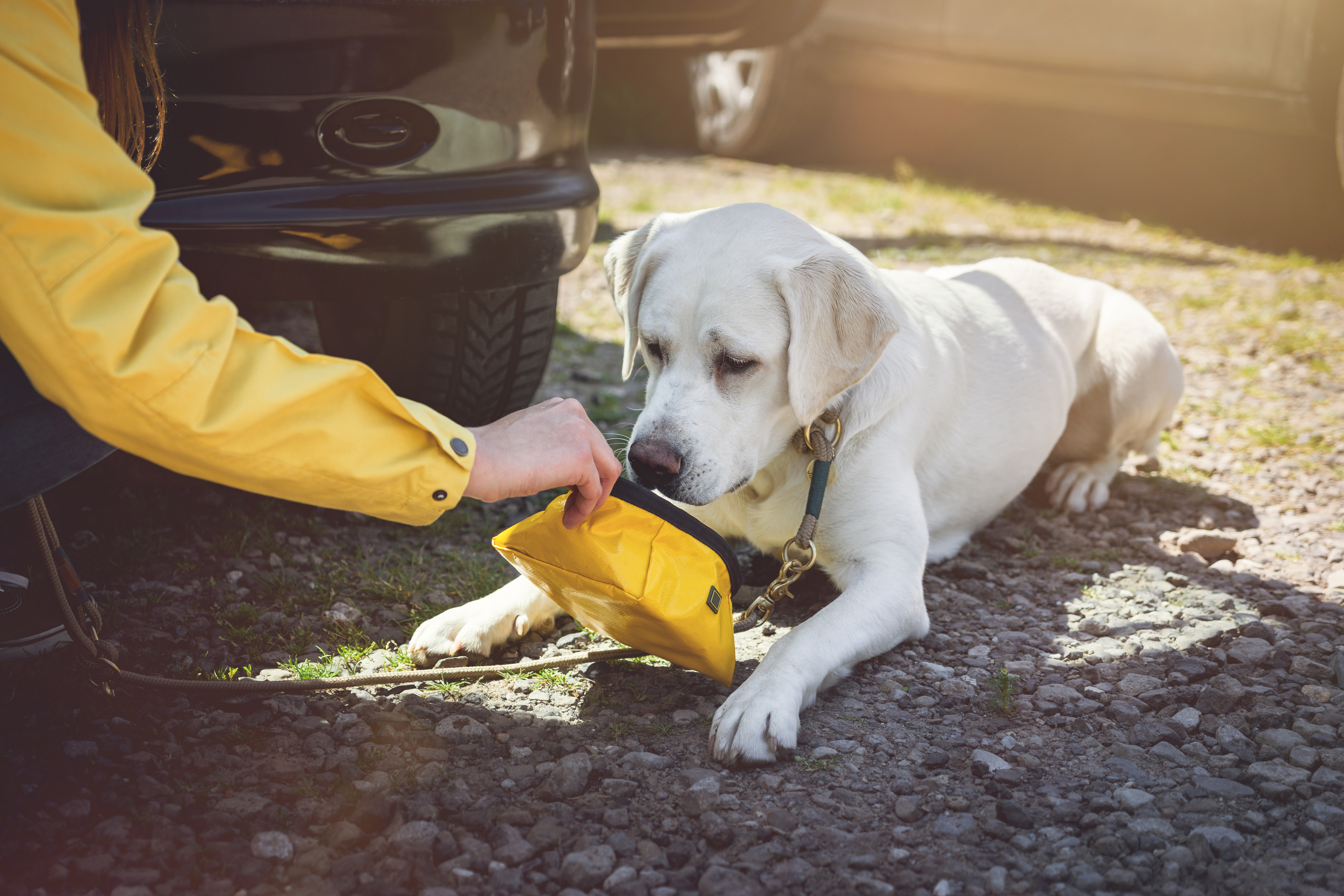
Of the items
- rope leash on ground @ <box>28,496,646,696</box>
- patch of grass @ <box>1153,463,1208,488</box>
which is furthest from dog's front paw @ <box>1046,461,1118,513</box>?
rope leash on ground @ <box>28,496,646,696</box>

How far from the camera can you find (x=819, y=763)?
1.95 m

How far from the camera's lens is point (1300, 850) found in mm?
1673

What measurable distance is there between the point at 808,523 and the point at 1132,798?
2.84 ft

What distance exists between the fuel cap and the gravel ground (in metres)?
1.08

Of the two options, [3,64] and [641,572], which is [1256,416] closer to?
[641,572]

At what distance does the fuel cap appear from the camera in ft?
7.44

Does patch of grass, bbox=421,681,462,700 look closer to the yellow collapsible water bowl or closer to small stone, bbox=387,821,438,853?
the yellow collapsible water bowl

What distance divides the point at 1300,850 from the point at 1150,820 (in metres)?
0.23

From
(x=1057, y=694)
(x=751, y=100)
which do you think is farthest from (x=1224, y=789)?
(x=751, y=100)

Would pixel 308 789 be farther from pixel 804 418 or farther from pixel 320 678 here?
pixel 804 418

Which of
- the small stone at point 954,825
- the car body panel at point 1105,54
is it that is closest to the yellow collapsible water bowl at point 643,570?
the small stone at point 954,825

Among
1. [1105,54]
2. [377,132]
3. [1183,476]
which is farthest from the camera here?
[1105,54]

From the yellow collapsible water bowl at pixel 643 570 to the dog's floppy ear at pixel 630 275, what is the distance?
30.5 inches

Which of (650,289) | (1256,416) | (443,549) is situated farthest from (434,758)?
(1256,416)
